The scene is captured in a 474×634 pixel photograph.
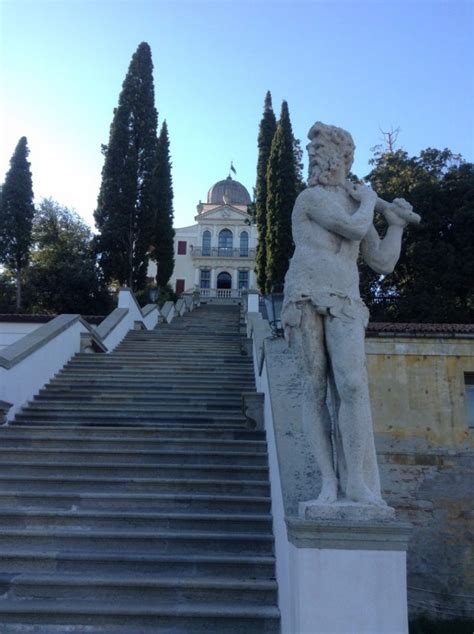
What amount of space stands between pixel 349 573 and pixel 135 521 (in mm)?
2251

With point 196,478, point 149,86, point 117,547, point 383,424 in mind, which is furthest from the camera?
point 149,86

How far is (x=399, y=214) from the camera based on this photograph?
10.7ft

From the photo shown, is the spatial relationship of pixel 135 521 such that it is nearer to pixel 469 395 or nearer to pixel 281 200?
pixel 469 395

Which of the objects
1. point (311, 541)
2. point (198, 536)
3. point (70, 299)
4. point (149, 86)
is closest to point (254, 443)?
point (198, 536)

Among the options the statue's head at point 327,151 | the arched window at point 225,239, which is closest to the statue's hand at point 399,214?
the statue's head at point 327,151

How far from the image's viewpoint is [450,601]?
382 inches

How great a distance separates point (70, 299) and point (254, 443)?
665 inches

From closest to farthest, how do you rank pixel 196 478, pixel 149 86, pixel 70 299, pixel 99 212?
pixel 196 478, pixel 70 299, pixel 99 212, pixel 149 86

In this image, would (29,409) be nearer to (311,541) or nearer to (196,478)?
(196,478)

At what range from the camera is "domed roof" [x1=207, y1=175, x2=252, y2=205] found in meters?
53.2

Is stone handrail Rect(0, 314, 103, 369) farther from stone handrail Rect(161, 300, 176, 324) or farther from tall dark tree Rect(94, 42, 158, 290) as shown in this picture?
tall dark tree Rect(94, 42, 158, 290)

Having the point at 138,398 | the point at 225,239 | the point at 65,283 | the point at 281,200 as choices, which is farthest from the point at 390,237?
the point at 225,239

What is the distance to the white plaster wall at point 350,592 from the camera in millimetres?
2709

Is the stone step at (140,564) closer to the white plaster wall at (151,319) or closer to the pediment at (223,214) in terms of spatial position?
the white plaster wall at (151,319)
